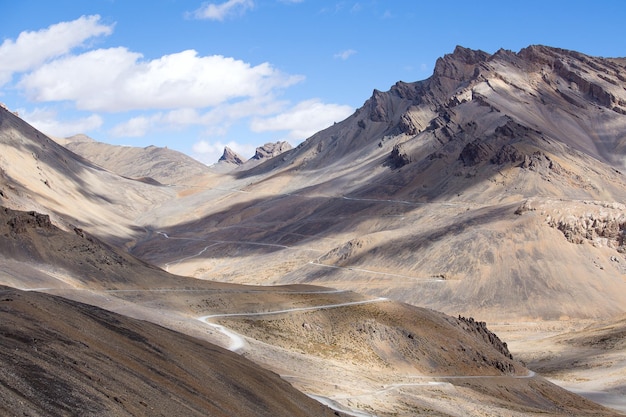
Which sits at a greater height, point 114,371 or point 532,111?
point 532,111

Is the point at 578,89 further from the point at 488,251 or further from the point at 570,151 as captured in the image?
the point at 488,251

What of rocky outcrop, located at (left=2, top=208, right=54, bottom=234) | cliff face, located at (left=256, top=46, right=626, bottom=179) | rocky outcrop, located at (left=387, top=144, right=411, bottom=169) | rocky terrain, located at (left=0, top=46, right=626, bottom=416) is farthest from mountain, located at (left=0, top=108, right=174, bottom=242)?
rocky outcrop, located at (left=2, top=208, right=54, bottom=234)

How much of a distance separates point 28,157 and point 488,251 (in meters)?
87.7

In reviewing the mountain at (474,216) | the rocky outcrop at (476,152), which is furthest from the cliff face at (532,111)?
the rocky outcrop at (476,152)

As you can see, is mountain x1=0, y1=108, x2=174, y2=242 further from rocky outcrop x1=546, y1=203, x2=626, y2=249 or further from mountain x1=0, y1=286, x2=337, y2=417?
mountain x1=0, y1=286, x2=337, y2=417

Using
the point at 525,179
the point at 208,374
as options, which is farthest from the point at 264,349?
the point at 525,179

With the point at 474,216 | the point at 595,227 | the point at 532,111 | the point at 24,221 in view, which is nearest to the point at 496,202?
the point at 474,216

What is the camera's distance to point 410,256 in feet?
364

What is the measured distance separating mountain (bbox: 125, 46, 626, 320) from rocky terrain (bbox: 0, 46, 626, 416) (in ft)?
1.10

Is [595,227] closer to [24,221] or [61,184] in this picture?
[24,221]

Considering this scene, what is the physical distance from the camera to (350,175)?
18425 cm

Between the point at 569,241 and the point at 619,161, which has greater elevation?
the point at 619,161

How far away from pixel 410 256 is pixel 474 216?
39.6 feet

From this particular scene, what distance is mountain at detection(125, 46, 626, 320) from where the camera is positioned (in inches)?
3947
